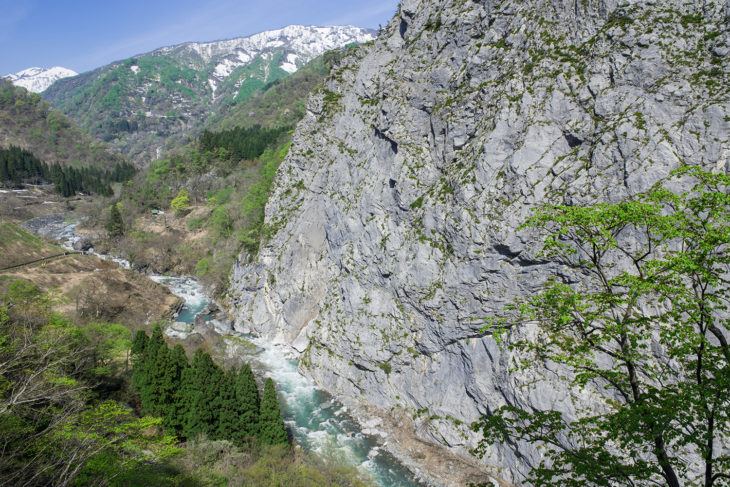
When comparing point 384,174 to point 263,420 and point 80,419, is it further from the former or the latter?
point 80,419

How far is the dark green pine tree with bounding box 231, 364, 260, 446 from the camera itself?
25219 mm

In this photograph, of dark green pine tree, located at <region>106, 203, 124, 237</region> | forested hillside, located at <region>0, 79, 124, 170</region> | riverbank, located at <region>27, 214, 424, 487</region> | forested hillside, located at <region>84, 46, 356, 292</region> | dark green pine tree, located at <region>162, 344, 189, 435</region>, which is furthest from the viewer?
forested hillside, located at <region>0, 79, 124, 170</region>

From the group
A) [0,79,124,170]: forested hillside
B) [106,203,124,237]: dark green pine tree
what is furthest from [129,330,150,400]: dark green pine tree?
[0,79,124,170]: forested hillside

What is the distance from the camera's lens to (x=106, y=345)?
2959 cm

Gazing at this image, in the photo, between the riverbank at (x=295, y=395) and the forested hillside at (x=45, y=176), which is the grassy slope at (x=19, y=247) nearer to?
the riverbank at (x=295, y=395)

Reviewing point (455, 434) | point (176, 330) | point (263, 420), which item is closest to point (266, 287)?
point (176, 330)

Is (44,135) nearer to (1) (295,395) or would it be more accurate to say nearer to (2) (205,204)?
(2) (205,204)

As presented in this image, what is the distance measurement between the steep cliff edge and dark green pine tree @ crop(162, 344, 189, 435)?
43.6ft

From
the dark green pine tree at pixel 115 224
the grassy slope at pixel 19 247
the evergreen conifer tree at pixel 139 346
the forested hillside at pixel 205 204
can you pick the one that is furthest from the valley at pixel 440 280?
the dark green pine tree at pixel 115 224

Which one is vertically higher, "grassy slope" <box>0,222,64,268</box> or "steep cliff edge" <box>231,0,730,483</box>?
"steep cliff edge" <box>231,0,730,483</box>

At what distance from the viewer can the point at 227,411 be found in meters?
25.4

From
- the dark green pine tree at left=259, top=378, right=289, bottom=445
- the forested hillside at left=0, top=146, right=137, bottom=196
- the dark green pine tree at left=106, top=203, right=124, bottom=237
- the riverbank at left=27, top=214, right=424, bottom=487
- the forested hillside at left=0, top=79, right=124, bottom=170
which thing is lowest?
the riverbank at left=27, top=214, right=424, bottom=487

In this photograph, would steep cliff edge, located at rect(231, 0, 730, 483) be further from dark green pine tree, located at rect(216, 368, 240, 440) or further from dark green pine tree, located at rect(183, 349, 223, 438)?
dark green pine tree, located at rect(183, 349, 223, 438)

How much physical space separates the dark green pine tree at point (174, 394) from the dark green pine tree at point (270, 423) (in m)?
5.60
